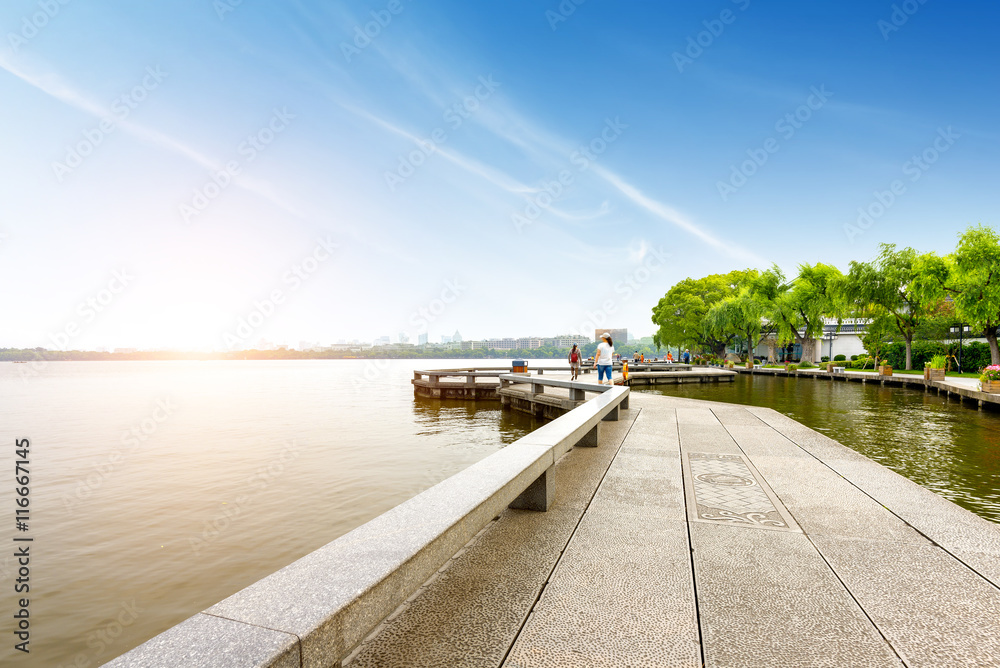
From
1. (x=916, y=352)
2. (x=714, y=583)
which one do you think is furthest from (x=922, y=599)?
(x=916, y=352)

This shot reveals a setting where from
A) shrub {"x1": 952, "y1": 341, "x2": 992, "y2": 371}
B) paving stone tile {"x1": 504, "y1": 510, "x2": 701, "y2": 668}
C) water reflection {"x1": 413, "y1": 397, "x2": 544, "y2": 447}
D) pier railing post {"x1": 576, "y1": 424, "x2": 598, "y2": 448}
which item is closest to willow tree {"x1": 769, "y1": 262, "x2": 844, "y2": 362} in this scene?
shrub {"x1": 952, "y1": 341, "x2": 992, "y2": 371}

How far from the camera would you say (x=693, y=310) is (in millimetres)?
55781

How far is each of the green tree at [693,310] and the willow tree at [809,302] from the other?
10755 millimetres

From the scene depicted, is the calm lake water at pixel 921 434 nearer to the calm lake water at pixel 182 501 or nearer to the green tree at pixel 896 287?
the calm lake water at pixel 182 501

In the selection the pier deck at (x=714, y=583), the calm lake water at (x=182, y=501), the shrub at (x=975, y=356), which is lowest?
the calm lake water at (x=182, y=501)

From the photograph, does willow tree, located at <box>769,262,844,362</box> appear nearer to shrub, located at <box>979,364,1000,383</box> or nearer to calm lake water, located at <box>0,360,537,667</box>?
shrub, located at <box>979,364,1000,383</box>

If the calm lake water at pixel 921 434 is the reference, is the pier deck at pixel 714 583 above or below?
above

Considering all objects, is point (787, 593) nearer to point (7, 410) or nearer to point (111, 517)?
point (111, 517)

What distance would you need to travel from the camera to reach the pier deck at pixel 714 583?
91.4 inches

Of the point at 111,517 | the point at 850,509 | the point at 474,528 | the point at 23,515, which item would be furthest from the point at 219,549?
the point at 850,509

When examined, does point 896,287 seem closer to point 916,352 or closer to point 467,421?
point 916,352

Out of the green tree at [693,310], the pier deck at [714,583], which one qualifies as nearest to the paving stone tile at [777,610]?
the pier deck at [714,583]

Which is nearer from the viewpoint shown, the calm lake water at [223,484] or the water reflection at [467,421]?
the calm lake water at [223,484]

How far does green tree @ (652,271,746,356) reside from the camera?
56.0 m
